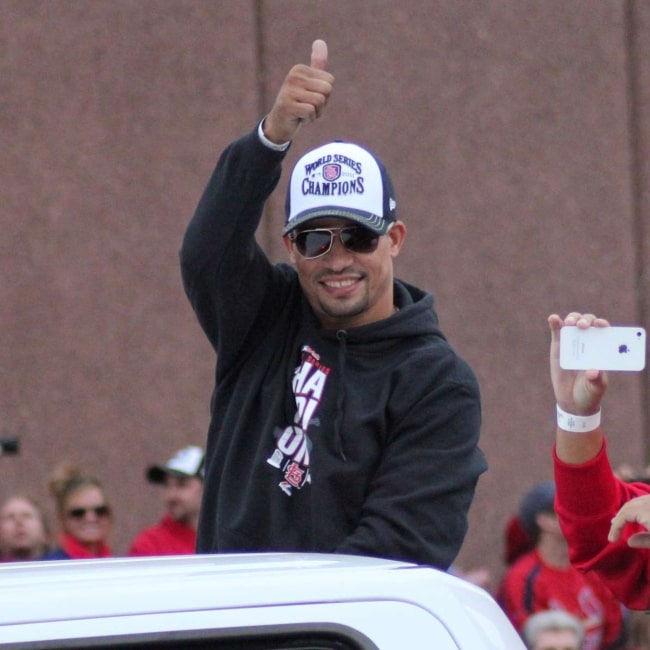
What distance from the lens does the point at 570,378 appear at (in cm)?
315

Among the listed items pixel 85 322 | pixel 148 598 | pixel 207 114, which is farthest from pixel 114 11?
pixel 148 598

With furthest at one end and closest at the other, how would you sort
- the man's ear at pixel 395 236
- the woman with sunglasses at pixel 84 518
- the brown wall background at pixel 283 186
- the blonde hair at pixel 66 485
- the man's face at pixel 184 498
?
the brown wall background at pixel 283 186 < the man's face at pixel 184 498 < the blonde hair at pixel 66 485 < the woman with sunglasses at pixel 84 518 < the man's ear at pixel 395 236

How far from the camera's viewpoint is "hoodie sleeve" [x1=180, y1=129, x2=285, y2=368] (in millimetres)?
3209

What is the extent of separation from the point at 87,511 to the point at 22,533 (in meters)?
0.27

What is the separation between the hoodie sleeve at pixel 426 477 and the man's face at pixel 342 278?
0.20 metres

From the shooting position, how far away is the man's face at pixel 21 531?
5.97 meters

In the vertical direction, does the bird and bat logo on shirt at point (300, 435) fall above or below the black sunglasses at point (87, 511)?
below

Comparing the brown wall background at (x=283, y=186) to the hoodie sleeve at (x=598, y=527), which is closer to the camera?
the hoodie sleeve at (x=598, y=527)

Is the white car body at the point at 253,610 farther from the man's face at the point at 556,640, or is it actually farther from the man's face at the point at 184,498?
the man's face at the point at 184,498

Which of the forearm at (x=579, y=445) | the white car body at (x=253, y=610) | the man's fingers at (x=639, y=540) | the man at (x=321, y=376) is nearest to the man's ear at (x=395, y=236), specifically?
the man at (x=321, y=376)

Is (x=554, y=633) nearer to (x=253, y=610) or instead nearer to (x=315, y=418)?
(x=315, y=418)

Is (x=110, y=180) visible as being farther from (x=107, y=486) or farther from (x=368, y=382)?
(x=368, y=382)

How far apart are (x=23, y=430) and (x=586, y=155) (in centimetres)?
322

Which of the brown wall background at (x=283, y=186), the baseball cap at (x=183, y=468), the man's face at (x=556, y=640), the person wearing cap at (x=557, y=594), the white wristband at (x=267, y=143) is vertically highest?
the brown wall background at (x=283, y=186)
